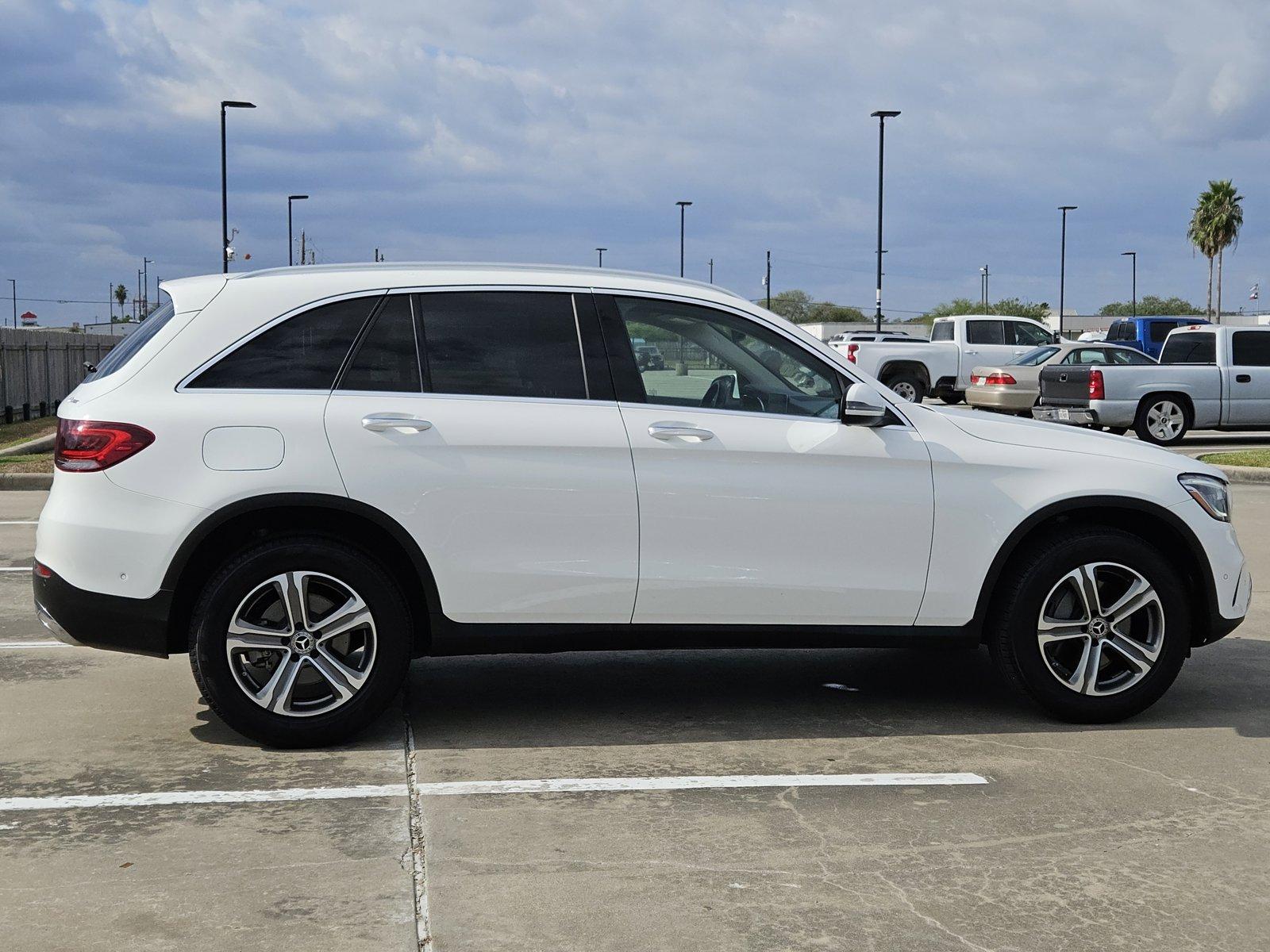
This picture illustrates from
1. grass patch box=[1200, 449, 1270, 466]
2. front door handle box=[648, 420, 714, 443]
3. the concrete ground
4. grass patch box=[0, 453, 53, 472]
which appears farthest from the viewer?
grass patch box=[1200, 449, 1270, 466]

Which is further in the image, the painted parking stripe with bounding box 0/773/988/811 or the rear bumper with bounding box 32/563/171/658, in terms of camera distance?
the rear bumper with bounding box 32/563/171/658

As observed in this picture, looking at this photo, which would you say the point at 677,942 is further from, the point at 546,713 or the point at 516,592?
the point at 546,713

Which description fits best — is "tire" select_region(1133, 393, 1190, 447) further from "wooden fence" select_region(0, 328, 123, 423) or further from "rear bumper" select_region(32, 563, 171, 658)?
"rear bumper" select_region(32, 563, 171, 658)

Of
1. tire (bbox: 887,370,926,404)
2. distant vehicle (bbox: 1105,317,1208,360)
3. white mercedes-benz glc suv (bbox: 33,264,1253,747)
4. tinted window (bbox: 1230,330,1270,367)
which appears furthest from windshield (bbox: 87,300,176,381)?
distant vehicle (bbox: 1105,317,1208,360)

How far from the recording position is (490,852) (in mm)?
4371

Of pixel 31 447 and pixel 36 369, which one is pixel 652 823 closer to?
pixel 31 447

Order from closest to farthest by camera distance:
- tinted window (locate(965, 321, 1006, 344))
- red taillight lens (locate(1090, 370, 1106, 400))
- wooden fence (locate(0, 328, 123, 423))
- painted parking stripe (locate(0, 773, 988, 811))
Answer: painted parking stripe (locate(0, 773, 988, 811)) → red taillight lens (locate(1090, 370, 1106, 400)) → wooden fence (locate(0, 328, 123, 423)) → tinted window (locate(965, 321, 1006, 344))

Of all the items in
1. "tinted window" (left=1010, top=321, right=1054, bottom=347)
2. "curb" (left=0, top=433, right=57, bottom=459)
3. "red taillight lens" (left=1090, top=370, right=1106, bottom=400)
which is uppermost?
"tinted window" (left=1010, top=321, right=1054, bottom=347)

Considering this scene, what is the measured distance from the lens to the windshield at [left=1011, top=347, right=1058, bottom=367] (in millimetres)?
26344

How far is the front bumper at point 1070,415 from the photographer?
21248mm

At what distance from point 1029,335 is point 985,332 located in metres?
1.07

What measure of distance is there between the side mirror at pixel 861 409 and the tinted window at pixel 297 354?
1848mm

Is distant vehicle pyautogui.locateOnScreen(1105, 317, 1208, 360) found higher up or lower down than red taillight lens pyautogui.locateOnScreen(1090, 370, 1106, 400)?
higher up

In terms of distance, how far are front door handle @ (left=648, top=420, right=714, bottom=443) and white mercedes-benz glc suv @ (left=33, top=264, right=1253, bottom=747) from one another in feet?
0.09
